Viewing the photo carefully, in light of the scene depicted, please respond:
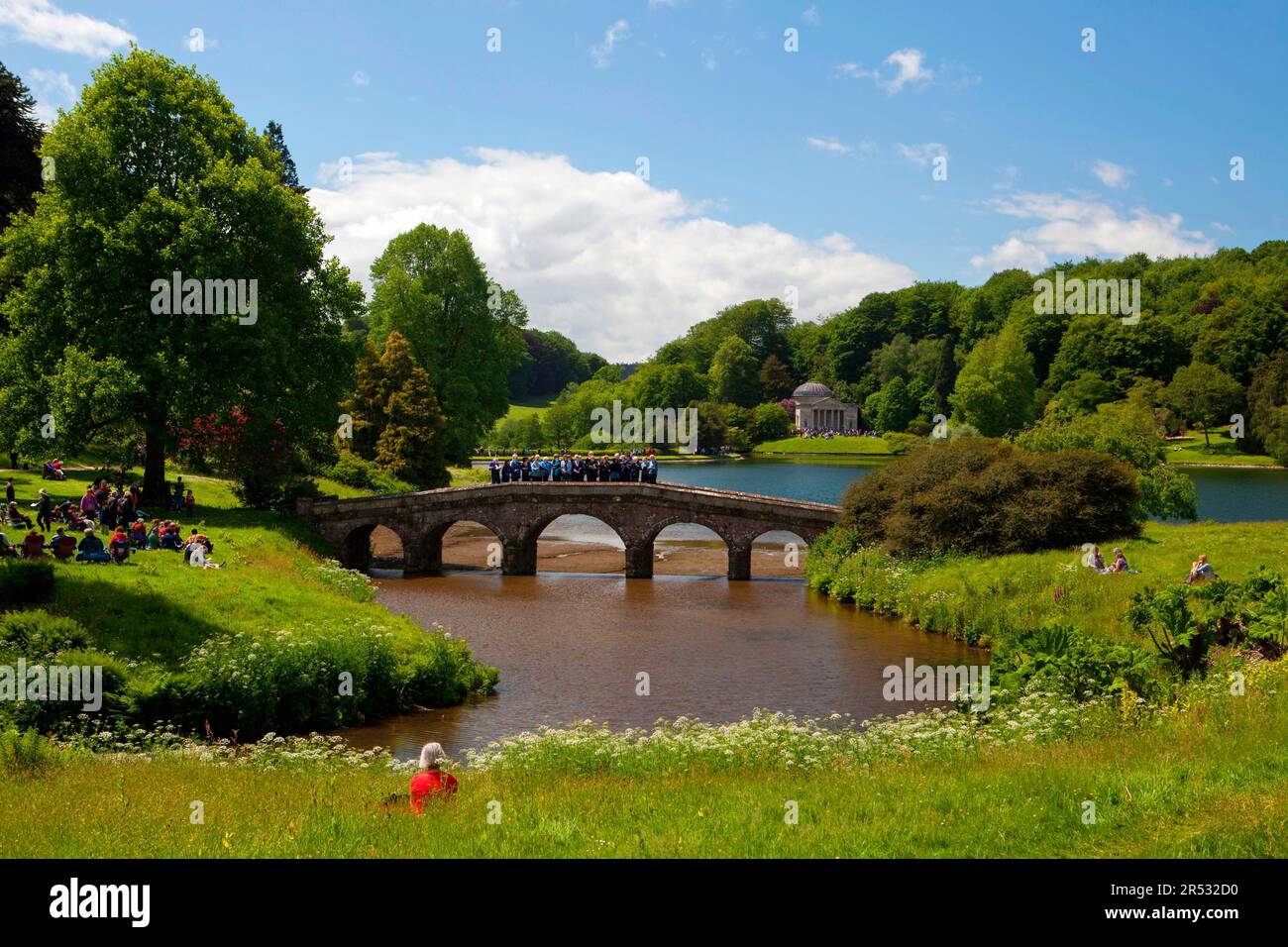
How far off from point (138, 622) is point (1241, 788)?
2097 cm

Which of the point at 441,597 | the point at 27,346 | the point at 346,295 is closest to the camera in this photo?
the point at 27,346

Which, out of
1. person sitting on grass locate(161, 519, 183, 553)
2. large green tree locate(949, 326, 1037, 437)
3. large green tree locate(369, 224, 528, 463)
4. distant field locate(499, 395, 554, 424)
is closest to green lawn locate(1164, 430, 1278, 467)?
large green tree locate(949, 326, 1037, 437)

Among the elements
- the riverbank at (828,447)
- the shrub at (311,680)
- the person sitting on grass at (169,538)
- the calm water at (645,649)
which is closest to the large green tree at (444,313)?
the calm water at (645,649)

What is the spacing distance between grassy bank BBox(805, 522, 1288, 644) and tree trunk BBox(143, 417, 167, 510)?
26337 millimetres

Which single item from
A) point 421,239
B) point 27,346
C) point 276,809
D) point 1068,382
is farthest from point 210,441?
point 1068,382

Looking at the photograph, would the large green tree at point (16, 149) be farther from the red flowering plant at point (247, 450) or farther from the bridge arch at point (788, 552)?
the bridge arch at point (788, 552)

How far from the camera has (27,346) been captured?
36.6m

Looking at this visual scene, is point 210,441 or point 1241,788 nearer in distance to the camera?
point 1241,788

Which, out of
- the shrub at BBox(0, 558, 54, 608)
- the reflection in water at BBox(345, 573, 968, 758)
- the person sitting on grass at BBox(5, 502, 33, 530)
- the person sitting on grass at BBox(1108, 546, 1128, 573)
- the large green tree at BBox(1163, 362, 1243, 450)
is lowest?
the reflection in water at BBox(345, 573, 968, 758)

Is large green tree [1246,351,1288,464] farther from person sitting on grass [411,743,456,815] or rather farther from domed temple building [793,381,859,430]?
person sitting on grass [411,743,456,815]

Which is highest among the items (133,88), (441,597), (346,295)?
(133,88)

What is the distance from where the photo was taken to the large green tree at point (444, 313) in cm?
6762

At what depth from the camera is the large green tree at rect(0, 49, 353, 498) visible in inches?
1420
